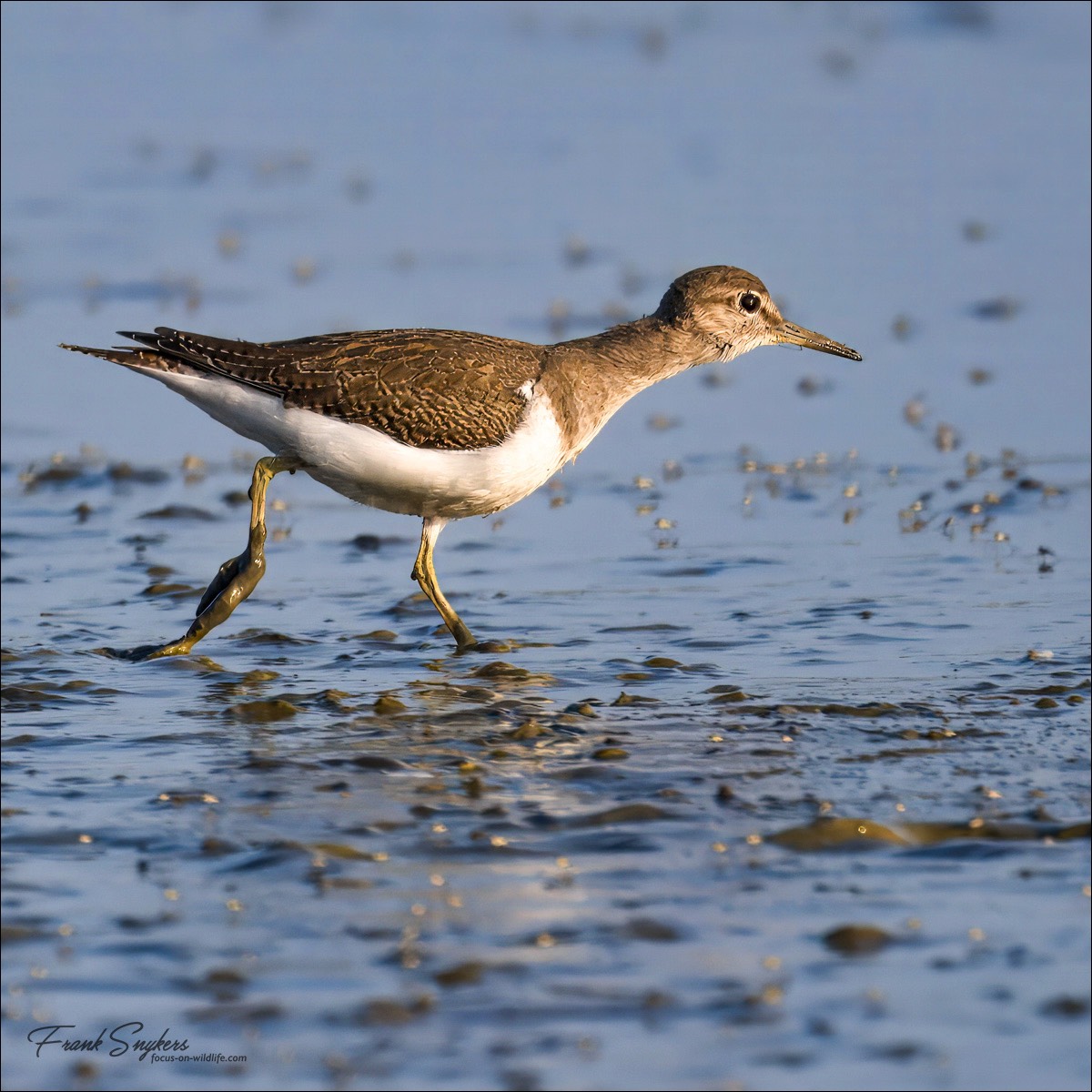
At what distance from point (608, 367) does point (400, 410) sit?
3.82 feet

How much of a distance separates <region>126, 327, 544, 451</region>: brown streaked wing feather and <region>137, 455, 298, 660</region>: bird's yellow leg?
0.44m

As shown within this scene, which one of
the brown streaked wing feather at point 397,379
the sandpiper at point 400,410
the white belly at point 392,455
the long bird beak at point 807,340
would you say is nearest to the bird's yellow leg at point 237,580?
the sandpiper at point 400,410

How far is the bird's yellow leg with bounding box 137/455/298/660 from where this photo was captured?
9.00m

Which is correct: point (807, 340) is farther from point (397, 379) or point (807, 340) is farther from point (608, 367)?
point (397, 379)

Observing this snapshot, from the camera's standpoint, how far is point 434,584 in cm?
951

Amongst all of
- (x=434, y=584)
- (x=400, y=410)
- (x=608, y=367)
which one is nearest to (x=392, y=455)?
(x=400, y=410)

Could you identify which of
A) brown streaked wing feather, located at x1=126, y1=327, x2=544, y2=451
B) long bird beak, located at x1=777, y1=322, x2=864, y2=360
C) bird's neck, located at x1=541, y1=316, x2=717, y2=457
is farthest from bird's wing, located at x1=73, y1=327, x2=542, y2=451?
long bird beak, located at x1=777, y1=322, x2=864, y2=360

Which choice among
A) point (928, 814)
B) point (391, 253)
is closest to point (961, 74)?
point (391, 253)

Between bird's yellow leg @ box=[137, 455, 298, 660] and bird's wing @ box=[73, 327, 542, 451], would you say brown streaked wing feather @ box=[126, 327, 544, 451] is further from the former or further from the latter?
bird's yellow leg @ box=[137, 455, 298, 660]

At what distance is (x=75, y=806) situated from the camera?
6.68m

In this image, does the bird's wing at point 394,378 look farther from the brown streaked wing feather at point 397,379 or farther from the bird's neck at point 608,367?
the bird's neck at point 608,367

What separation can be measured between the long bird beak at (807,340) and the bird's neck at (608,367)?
42 centimetres

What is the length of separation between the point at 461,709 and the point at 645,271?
8808 mm

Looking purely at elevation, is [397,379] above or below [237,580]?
above
